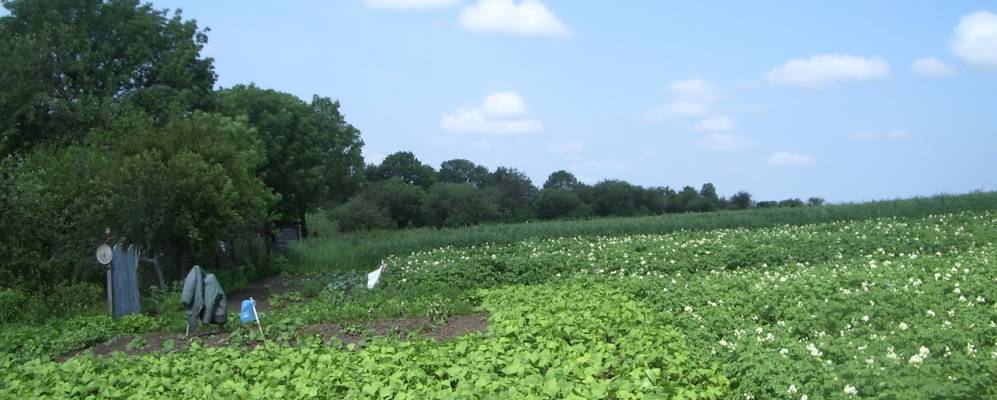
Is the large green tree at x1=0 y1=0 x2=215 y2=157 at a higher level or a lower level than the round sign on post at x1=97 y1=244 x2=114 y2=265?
higher

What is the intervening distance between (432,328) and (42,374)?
496 centimetres

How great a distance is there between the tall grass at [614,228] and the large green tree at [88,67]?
6.52 metres

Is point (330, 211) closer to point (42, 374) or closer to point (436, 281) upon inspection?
point (436, 281)

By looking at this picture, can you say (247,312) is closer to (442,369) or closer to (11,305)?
(442,369)

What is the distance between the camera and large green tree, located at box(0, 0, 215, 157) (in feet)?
84.9

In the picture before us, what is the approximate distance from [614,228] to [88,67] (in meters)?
16.8

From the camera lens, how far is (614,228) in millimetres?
32219

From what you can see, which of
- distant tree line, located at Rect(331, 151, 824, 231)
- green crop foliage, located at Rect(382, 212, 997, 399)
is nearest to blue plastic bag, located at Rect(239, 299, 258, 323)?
green crop foliage, located at Rect(382, 212, 997, 399)

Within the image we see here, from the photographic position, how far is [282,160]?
134ft

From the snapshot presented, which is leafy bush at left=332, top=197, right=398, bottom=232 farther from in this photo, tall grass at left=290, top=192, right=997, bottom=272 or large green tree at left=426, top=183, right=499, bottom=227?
tall grass at left=290, top=192, right=997, bottom=272

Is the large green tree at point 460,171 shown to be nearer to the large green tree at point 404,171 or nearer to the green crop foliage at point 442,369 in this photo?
the large green tree at point 404,171

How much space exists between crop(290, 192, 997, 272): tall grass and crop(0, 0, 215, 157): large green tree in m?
6.52

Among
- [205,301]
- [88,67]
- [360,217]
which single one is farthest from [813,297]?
[360,217]

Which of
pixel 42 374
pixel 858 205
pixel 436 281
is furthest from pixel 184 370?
pixel 858 205
